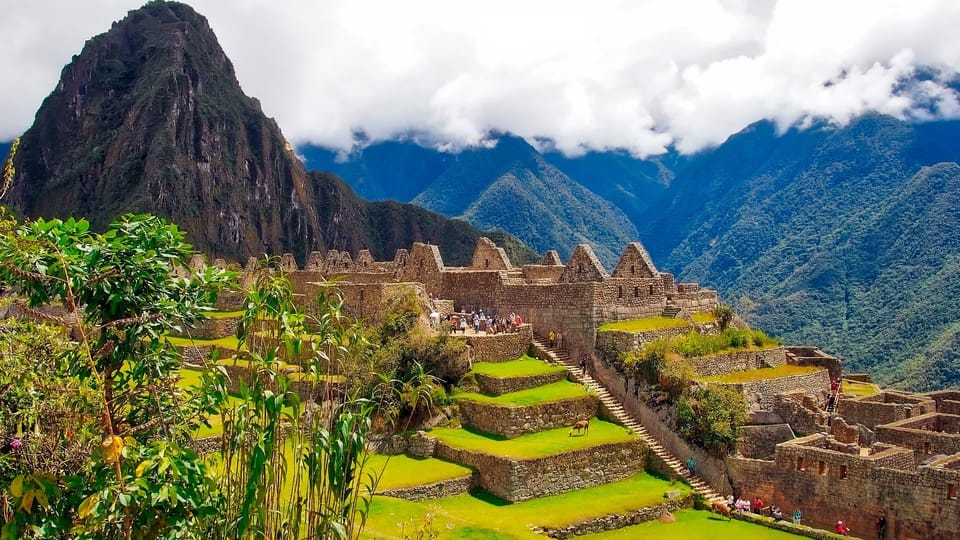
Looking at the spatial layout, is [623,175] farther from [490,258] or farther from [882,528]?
[882,528]

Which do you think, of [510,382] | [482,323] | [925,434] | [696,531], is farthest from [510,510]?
[925,434]

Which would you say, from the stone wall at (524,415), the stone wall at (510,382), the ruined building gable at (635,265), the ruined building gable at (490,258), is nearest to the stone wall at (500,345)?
the stone wall at (510,382)

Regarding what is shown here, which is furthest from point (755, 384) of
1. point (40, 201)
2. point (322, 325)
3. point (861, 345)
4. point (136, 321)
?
point (40, 201)

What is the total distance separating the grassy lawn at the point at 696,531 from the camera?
54.8 feet

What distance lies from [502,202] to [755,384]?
101 m

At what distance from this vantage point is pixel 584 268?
2453 cm

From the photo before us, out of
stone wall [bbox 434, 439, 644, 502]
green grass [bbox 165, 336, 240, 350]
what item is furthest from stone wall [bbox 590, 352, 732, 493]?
green grass [bbox 165, 336, 240, 350]

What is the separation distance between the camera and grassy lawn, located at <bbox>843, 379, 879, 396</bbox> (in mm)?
28906

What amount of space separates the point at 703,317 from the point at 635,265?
2910 mm

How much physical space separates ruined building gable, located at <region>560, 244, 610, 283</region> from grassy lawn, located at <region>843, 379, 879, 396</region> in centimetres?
1064

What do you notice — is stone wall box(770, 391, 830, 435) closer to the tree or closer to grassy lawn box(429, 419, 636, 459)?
grassy lawn box(429, 419, 636, 459)

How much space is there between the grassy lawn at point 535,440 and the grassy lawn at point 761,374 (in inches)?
130

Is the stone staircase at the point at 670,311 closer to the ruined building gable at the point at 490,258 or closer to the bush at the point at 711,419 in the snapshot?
the bush at the point at 711,419

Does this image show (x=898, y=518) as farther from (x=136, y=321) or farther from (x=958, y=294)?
(x=958, y=294)
